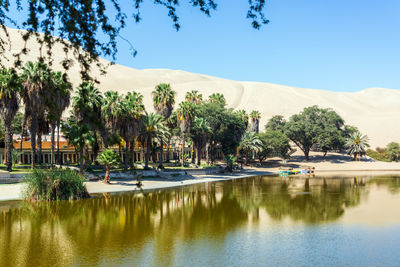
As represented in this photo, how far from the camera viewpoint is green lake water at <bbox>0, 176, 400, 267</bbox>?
16.8 m

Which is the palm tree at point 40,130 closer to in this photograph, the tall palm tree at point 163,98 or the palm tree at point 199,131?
the tall palm tree at point 163,98

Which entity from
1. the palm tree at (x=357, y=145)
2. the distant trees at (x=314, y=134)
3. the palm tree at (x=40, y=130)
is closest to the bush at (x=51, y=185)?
the palm tree at (x=40, y=130)

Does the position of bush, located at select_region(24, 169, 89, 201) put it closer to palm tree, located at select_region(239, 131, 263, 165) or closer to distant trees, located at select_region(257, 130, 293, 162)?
palm tree, located at select_region(239, 131, 263, 165)

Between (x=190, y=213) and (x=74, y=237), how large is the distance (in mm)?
10505

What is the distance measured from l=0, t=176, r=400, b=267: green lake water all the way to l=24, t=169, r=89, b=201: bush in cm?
113

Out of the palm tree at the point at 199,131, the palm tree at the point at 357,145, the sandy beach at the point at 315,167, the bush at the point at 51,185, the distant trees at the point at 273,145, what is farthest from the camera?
the palm tree at the point at 357,145

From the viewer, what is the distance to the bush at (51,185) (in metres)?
32.8

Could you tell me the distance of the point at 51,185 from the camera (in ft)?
109

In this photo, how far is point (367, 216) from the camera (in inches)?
1098

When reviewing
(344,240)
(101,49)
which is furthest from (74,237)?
(101,49)

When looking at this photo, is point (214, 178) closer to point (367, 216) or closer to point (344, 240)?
point (367, 216)

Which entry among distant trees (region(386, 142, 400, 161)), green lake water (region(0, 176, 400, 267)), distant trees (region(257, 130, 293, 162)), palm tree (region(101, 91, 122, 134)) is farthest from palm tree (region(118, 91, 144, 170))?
distant trees (region(386, 142, 400, 161))

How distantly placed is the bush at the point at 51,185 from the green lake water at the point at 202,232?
113 centimetres

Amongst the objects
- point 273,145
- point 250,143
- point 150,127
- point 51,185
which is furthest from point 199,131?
point 51,185
